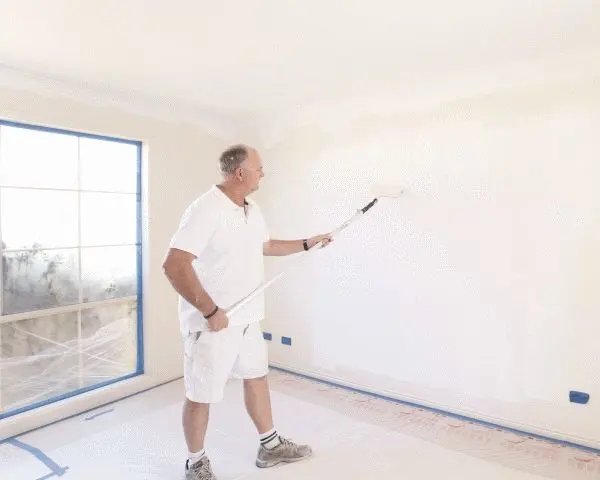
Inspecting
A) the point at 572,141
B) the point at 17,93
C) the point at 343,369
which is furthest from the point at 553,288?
→ the point at 17,93

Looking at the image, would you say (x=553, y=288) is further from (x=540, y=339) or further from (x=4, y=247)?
(x=4, y=247)

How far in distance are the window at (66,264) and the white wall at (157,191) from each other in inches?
4.1

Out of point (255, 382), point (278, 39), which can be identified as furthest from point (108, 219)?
point (278, 39)

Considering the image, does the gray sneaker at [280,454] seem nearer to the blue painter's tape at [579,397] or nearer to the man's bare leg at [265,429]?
the man's bare leg at [265,429]

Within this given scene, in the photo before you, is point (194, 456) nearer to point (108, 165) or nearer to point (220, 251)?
point (220, 251)

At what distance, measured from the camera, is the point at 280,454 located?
2.21 meters

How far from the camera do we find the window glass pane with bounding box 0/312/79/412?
299 cm

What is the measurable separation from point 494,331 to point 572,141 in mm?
1096

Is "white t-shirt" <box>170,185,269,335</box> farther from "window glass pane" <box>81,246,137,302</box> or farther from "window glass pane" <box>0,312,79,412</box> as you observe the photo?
"window glass pane" <box>0,312,79,412</box>

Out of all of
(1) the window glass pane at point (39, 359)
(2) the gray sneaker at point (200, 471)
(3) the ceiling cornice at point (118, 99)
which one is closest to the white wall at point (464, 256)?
(3) the ceiling cornice at point (118, 99)

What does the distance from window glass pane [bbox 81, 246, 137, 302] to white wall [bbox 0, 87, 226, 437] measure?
0.14m

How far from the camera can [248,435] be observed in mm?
2537

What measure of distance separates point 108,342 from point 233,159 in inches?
82.4

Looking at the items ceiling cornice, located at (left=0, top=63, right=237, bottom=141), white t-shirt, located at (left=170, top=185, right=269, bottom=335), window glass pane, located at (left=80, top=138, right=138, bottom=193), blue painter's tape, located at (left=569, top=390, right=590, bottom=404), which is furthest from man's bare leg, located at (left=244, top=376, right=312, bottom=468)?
ceiling cornice, located at (left=0, top=63, right=237, bottom=141)
